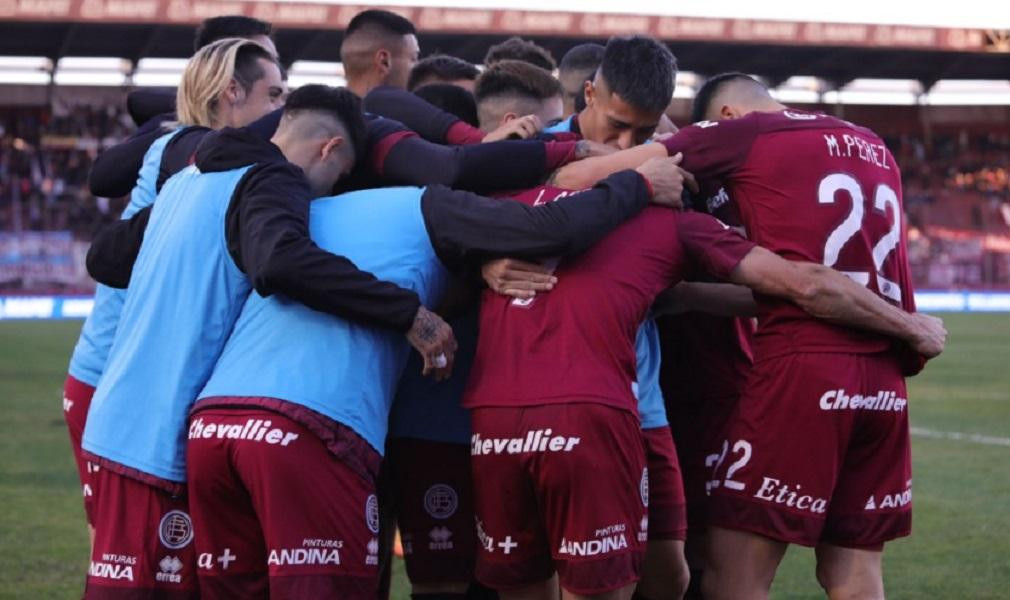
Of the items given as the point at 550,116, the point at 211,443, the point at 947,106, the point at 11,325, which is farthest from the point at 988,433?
the point at 947,106

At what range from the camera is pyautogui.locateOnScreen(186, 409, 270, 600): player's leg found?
12.9 feet

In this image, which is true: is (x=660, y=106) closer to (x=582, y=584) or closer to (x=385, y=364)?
(x=385, y=364)

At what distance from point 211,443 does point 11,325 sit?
84.5 feet

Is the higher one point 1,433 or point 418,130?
point 418,130

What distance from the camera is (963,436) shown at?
40.7 ft

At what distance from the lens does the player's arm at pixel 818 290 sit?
4281 millimetres

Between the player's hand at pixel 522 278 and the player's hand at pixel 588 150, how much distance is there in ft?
1.75

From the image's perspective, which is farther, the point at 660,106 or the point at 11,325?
the point at 11,325

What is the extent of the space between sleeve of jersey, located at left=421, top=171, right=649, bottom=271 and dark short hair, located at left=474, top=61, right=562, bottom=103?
1.15 m

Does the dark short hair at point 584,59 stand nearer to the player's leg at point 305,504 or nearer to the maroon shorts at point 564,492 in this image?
the maroon shorts at point 564,492

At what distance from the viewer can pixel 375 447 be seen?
4.06m

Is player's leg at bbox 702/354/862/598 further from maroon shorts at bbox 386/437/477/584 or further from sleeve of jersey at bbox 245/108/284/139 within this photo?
sleeve of jersey at bbox 245/108/284/139

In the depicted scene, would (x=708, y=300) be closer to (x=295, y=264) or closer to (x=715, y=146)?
(x=715, y=146)

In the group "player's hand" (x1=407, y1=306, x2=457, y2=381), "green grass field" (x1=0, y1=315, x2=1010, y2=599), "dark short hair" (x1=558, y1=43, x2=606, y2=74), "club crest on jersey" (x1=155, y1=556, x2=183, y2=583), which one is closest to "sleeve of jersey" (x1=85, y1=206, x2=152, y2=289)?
"club crest on jersey" (x1=155, y1=556, x2=183, y2=583)
